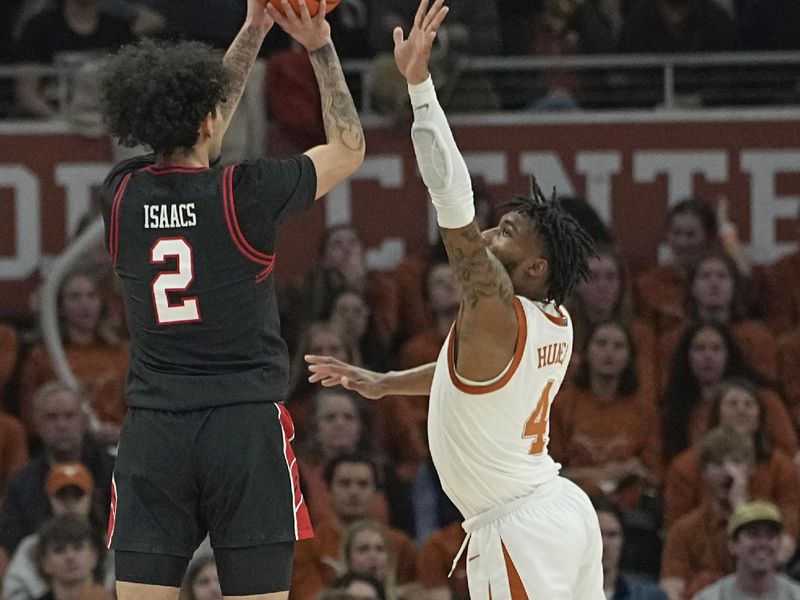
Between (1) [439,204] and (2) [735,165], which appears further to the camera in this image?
(2) [735,165]

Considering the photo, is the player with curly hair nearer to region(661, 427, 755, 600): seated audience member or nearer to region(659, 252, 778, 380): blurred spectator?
region(661, 427, 755, 600): seated audience member

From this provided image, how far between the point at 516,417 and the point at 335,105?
1127mm

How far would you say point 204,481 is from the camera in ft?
16.9

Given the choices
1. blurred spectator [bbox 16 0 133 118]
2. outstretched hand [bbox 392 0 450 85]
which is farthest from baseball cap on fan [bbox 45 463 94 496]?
outstretched hand [bbox 392 0 450 85]

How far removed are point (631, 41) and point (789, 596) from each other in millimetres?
4060

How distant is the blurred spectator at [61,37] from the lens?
34.0 feet

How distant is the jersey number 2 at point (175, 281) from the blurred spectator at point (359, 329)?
4427 millimetres

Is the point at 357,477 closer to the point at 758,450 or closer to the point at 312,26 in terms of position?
the point at 758,450

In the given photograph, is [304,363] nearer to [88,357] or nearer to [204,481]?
[88,357]

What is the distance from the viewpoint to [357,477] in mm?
8695

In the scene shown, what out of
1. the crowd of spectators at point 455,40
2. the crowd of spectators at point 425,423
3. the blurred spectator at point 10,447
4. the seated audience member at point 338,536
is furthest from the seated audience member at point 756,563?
the blurred spectator at point 10,447

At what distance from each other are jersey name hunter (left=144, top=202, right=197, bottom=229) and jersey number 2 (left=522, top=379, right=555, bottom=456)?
4.17 ft

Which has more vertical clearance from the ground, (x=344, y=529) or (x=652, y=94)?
(x=652, y=94)

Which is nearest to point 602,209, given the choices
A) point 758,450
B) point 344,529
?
point 758,450
